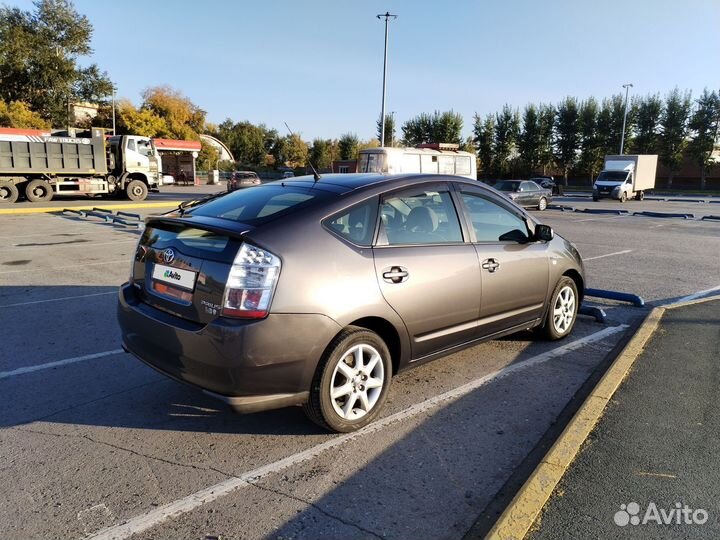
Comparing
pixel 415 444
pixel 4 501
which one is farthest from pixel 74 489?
pixel 415 444

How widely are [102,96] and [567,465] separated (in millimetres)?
70900

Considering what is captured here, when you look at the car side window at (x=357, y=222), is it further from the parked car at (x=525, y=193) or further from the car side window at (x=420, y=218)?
the parked car at (x=525, y=193)

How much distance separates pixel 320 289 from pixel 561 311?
3126mm

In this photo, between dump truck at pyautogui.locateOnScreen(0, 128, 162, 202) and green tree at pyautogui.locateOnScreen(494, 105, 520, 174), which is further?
green tree at pyautogui.locateOnScreen(494, 105, 520, 174)

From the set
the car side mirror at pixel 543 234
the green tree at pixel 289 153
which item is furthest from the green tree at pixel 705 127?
the car side mirror at pixel 543 234

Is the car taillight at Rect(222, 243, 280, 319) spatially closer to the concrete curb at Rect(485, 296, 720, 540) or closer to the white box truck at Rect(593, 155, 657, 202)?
the concrete curb at Rect(485, 296, 720, 540)

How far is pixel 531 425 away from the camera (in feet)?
11.6

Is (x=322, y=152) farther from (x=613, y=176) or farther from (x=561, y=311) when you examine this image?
(x=561, y=311)

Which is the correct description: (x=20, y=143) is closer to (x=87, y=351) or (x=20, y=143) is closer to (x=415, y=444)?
(x=87, y=351)

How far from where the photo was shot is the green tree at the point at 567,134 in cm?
5900

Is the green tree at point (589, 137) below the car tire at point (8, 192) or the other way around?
the other way around

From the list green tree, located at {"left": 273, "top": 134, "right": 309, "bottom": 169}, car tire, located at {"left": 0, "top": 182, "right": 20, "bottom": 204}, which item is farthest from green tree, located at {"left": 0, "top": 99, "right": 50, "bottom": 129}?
green tree, located at {"left": 273, "top": 134, "right": 309, "bottom": 169}

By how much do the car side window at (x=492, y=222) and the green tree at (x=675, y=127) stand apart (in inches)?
2406

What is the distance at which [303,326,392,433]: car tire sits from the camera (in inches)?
125
